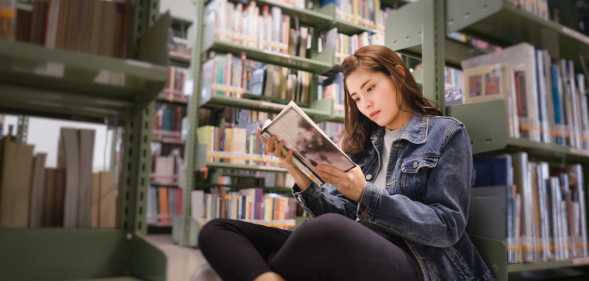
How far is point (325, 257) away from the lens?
0.92 m

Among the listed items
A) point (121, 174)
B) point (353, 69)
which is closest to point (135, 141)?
point (121, 174)

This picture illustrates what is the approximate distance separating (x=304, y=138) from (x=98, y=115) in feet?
2.01

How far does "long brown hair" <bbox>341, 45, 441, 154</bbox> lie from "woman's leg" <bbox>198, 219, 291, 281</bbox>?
403 millimetres

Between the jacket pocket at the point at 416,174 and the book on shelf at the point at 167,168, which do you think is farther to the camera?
the book on shelf at the point at 167,168

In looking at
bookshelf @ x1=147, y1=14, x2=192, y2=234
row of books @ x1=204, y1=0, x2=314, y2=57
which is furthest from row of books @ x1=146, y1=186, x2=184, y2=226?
row of books @ x1=204, y1=0, x2=314, y2=57

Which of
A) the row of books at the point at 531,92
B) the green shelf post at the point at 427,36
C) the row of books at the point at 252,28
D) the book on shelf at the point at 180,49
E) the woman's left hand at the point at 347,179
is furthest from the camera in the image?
the book on shelf at the point at 180,49

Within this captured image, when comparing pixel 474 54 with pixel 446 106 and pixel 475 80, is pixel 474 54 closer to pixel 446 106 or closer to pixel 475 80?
pixel 475 80

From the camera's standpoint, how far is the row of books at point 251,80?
233cm

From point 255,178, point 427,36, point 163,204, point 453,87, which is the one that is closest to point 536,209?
point 453,87

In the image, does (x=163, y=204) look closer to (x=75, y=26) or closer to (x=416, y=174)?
(x=75, y=26)

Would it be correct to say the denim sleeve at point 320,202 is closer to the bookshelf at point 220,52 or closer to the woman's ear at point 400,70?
the woman's ear at point 400,70

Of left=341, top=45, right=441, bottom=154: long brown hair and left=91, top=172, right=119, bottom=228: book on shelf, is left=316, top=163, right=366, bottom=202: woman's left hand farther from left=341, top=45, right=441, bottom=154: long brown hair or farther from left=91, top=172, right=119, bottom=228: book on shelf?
left=91, top=172, right=119, bottom=228: book on shelf

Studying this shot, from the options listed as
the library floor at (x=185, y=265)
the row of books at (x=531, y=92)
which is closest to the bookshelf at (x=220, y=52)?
the library floor at (x=185, y=265)

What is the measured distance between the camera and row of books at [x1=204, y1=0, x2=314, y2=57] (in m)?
2.97
